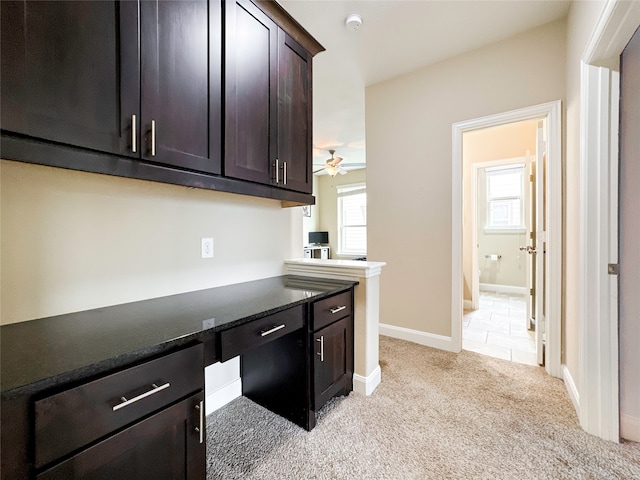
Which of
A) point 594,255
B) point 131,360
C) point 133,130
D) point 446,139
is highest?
point 446,139

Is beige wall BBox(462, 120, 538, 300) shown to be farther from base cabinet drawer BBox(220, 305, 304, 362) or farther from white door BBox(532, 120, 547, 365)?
base cabinet drawer BBox(220, 305, 304, 362)

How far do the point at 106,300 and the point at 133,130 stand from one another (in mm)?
784

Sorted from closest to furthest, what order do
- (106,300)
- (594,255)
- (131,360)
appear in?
1. (131,360)
2. (106,300)
3. (594,255)

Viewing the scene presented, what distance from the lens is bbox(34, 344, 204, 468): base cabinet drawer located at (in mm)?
667

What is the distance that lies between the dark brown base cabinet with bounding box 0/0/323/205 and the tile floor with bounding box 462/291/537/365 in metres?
2.48

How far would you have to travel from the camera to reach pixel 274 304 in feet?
4.40

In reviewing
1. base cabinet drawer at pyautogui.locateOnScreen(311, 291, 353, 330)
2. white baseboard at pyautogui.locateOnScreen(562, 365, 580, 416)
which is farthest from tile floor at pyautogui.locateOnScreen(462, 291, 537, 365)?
base cabinet drawer at pyautogui.locateOnScreen(311, 291, 353, 330)

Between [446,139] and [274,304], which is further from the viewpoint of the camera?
[446,139]

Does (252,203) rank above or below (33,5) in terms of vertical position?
Answer: below

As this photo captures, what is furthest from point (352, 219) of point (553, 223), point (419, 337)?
point (553, 223)

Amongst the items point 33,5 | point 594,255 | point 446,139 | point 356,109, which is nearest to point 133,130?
point 33,5

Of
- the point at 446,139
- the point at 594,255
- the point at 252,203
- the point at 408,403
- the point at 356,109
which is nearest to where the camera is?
the point at 594,255

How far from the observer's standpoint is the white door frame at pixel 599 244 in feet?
4.94

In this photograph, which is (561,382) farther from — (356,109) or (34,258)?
(356,109)
